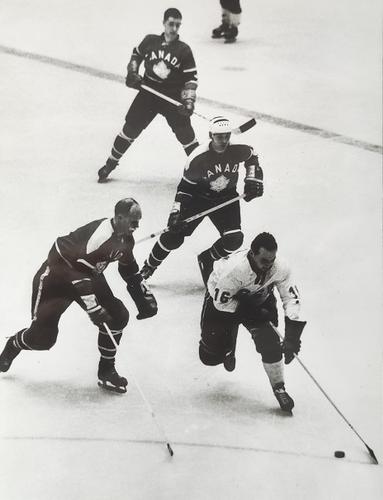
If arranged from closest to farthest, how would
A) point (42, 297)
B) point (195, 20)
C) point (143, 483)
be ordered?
point (143, 483) → point (42, 297) → point (195, 20)

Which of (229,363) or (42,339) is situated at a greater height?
(42,339)

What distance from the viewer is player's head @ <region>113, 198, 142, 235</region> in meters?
5.30

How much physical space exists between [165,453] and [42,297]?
1002mm

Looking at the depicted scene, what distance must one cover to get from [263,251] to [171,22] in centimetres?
179

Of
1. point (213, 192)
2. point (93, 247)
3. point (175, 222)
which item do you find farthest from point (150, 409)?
point (213, 192)

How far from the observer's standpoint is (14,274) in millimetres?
5902

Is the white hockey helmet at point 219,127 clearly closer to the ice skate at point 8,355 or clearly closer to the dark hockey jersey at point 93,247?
the dark hockey jersey at point 93,247

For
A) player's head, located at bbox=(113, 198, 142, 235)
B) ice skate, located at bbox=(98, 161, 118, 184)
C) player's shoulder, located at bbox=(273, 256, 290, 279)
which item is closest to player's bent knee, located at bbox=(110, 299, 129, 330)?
player's head, located at bbox=(113, 198, 142, 235)

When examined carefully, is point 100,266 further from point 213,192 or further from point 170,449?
point 213,192

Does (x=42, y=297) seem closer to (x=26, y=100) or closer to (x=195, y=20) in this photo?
(x=26, y=100)

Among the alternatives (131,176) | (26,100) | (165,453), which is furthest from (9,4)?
(165,453)

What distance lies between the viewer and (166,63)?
672 centimetres

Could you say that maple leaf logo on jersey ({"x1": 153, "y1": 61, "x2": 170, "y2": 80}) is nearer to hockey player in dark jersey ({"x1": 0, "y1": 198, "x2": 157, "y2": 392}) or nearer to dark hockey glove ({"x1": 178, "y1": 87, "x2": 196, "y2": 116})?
dark hockey glove ({"x1": 178, "y1": 87, "x2": 196, "y2": 116})

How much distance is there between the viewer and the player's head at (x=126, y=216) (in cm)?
530
